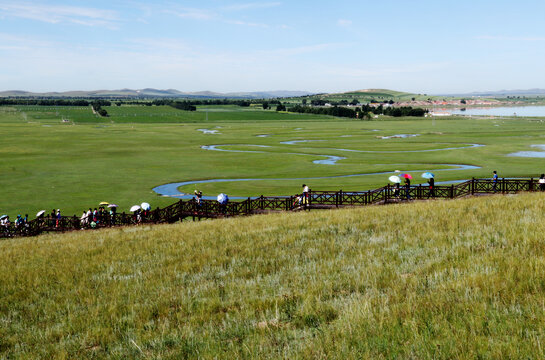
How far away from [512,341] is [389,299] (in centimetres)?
268

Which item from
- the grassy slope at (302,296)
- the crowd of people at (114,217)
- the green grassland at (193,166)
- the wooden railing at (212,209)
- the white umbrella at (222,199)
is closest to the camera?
the grassy slope at (302,296)

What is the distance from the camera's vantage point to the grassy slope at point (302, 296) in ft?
22.1

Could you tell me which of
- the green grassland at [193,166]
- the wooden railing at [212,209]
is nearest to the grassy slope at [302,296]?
the wooden railing at [212,209]

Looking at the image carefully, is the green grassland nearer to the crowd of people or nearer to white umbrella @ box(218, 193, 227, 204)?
the crowd of people

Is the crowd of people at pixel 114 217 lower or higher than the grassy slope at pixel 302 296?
lower

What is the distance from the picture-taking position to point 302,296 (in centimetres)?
950

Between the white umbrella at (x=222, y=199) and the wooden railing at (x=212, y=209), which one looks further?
the wooden railing at (x=212, y=209)

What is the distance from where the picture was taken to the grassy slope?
6.74 m

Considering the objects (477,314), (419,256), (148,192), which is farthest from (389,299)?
(148,192)

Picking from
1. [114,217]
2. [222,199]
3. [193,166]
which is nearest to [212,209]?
[222,199]

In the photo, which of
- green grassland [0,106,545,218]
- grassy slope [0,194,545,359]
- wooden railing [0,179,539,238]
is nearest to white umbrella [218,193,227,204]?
wooden railing [0,179,539,238]

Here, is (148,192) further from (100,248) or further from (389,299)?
(389,299)

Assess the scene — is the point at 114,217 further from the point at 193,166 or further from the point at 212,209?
the point at 193,166

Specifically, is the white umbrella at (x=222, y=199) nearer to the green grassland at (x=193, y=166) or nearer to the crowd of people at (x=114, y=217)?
the crowd of people at (x=114, y=217)
